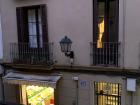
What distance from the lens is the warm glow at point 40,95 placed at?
35.3 feet

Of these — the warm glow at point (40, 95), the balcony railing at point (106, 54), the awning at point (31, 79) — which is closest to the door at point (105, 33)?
the balcony railing at point (106, 54)

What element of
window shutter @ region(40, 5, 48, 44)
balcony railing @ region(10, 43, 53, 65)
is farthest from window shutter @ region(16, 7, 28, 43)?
window shutter @ region(40, 5, 48, 44)

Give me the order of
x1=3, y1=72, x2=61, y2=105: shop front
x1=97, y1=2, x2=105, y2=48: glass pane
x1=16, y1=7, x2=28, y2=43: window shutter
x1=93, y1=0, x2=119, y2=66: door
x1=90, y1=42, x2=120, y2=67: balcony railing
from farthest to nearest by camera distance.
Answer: x1=16, y1=7, x2=28, y2=43: window shutter, x1=3, y1=72, x2=61, y2=105: shop front, x1=97, y1=2, x2=105, y2=48: glass pane, x1=93, y1=0, x2=119, y2=66: door, x1=90, y1=42, x2=120, y2=67: balcony railing

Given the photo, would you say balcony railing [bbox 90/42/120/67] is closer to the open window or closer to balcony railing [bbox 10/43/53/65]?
balcony railing [bbox 10/43/53/65]

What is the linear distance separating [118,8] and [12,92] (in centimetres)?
662

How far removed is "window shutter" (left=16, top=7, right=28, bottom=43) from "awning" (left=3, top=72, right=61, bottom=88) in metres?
1.63

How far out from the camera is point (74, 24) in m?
9.48

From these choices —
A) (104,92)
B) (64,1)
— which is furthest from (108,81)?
(64,1)

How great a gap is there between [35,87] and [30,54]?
1.77 metres

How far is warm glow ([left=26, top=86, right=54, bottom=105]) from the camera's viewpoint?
35.3 feet

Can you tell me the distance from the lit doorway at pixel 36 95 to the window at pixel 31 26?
7.00 feet

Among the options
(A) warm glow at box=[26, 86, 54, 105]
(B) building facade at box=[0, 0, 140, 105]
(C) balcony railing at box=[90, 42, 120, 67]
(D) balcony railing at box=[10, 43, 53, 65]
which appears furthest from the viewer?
(A) warm glow at box=[26, 86, 54, 105]

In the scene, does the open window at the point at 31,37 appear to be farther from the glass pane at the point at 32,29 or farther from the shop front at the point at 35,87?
the shop front at the point at 35,87

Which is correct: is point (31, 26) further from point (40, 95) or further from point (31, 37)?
point (40, 95)
